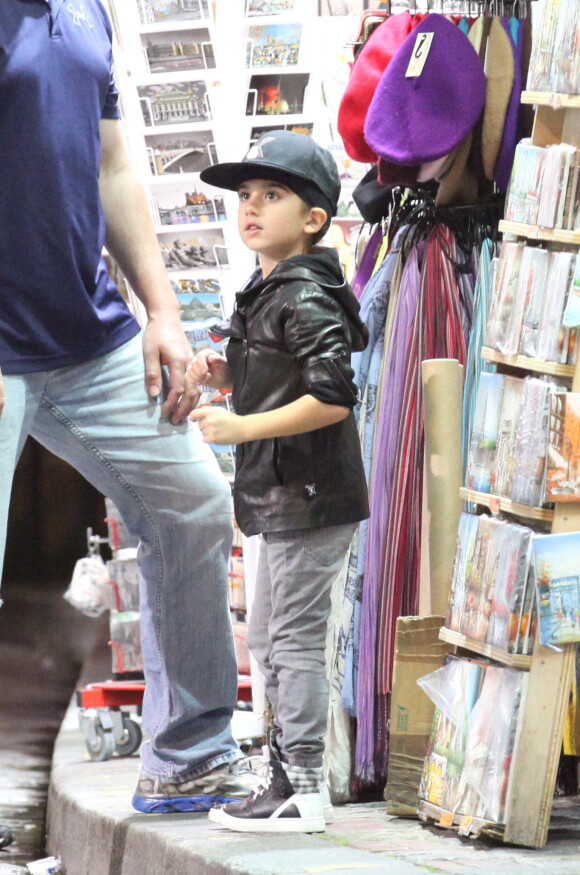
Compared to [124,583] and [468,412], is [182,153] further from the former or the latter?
[124,583]

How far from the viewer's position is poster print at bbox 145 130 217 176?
11.1ft

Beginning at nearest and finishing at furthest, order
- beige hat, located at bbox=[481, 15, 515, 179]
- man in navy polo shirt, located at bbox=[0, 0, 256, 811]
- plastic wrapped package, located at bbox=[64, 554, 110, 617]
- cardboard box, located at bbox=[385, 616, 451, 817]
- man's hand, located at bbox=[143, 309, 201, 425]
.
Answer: man in navy polo shirt, located at bbox=[0, 0, 256, 811] < man's hand, located at bbox=[143, 309, 201, 425] < cardboard box, located at bbox=[385, 616, 451, 817] < beige hat, located at bbox=[481, 15, 515, 179] < plastic wrapped package, located at bbox=[64, 554, 110, 617]

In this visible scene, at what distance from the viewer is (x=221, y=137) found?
3377 mm

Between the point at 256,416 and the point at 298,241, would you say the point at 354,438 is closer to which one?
the point at 256,416

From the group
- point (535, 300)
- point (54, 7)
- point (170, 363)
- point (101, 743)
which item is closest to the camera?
point (54, 7)

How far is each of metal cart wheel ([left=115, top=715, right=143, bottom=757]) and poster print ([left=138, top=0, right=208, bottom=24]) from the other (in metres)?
1.96

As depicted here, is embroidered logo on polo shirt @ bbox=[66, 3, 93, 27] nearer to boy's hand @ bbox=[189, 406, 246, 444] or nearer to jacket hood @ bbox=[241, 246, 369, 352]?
jacket hood @ bbox=[241, 246, 369, 352]

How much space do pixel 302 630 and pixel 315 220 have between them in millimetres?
748

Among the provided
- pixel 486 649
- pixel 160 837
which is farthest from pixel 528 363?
pixel 160 837

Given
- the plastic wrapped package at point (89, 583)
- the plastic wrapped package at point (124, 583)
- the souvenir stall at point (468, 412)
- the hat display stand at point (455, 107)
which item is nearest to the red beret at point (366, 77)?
the souvenir stall at point (468, 412)

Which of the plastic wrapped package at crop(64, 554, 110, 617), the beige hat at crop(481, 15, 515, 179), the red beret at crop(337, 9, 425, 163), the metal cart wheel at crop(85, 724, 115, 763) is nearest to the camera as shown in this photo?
the beige hat at crop(481, 15, 515, 179)

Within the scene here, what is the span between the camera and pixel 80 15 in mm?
2293

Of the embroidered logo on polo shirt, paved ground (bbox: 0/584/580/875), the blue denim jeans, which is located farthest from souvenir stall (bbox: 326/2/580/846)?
the embroidered logo on polo shirt

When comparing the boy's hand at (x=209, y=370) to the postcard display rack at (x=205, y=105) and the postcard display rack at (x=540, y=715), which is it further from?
the postcard display rack at (x=205, y=105)
